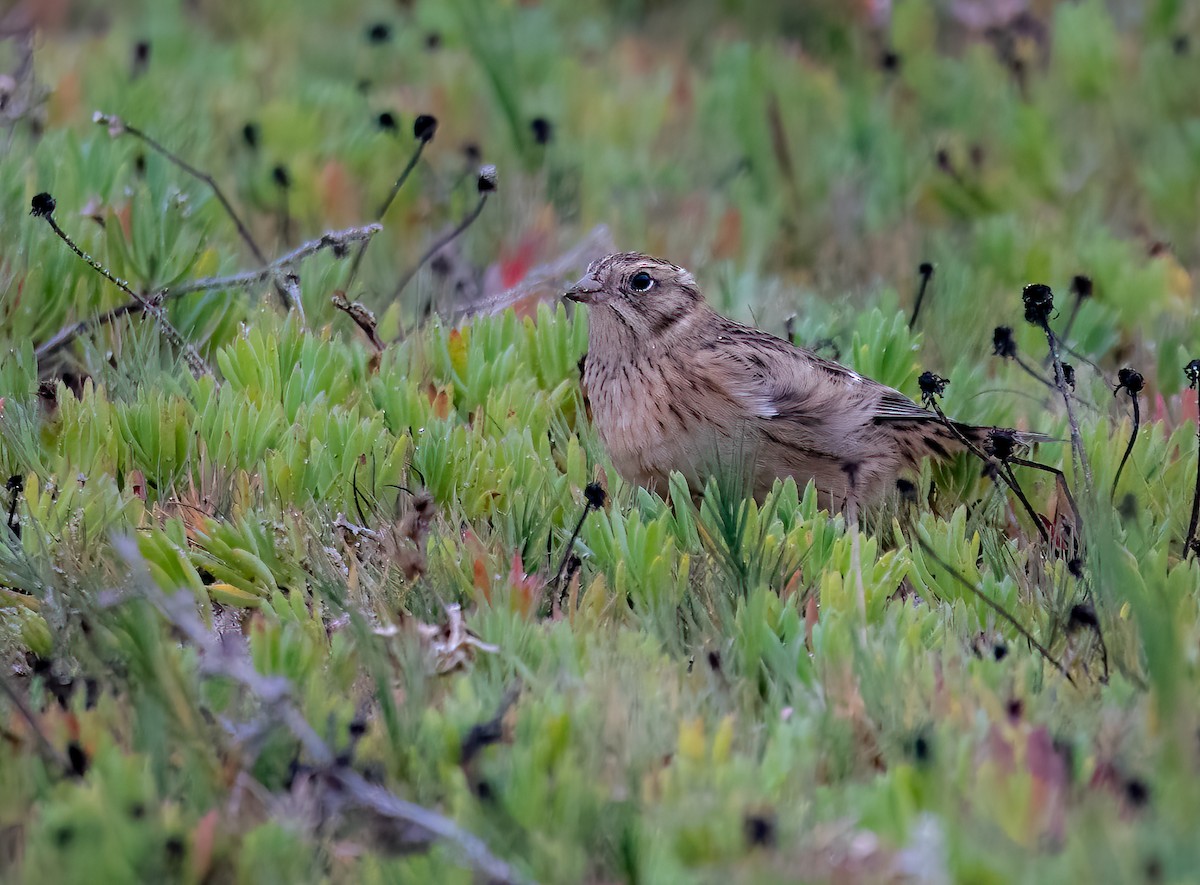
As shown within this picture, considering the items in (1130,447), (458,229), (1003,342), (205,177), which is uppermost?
(205,177)

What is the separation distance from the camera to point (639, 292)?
4.60 m

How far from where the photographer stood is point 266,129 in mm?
6215

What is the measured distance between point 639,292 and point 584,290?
187 millimetres

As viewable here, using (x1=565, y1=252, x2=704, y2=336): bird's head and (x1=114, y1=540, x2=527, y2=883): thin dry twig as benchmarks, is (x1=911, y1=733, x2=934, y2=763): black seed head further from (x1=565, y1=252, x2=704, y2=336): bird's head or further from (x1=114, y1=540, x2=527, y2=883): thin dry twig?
(x1=565, y1=252, x2=704, y2=336): bird's head

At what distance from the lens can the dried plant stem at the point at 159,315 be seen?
415 cm

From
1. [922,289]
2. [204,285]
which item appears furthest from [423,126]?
[922,289]

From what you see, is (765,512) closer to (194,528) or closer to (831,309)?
(194,528)

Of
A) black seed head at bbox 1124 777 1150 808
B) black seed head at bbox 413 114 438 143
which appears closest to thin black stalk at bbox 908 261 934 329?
black seed head at bbox 413 114 438 143

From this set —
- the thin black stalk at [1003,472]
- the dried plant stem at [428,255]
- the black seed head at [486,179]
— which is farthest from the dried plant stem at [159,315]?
the thin black stalk at [1003,472]

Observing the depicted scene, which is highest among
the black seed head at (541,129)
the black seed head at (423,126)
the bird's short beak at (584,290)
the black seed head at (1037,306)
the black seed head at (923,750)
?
the black seed head at (423,126)

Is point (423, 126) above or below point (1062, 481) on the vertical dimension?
above

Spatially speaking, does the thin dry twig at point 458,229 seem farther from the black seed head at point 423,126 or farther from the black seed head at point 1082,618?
the black seed head at point 1082,618

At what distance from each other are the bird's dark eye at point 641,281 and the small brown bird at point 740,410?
47 millimetres

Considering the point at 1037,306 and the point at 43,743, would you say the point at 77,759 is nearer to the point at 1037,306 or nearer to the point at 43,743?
the point at 43,743
